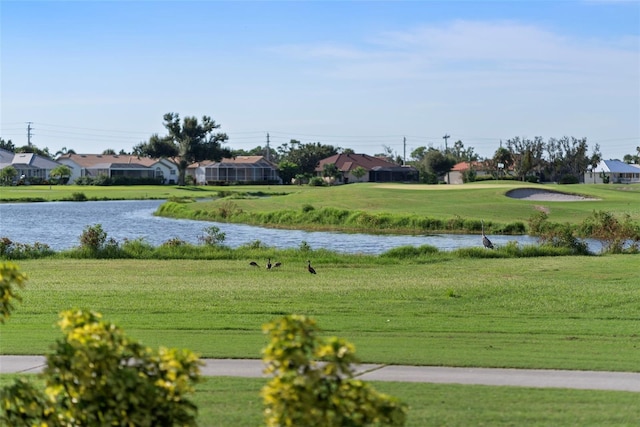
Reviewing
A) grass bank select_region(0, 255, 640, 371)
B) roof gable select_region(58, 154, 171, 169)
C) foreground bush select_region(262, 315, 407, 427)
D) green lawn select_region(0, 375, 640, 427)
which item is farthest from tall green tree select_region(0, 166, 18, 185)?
foreground bush select_region(262, 315, 407, 427)

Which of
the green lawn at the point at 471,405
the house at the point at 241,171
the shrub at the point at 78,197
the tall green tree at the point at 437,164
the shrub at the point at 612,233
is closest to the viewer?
the green lawn at the point at 471,405

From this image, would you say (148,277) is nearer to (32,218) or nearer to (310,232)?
(310,232)

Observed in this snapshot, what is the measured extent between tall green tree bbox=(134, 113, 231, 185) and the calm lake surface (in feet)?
192

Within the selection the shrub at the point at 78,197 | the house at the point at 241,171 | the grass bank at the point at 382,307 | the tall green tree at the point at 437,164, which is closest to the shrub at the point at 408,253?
the grass bank at the point at 382,307

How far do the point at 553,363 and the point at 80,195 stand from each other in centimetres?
8410

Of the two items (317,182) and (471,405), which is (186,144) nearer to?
(317,182)

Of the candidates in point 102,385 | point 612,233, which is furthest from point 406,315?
point 612,233

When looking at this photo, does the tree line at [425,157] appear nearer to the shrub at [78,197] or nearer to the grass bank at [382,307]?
the shrub at [78,197]

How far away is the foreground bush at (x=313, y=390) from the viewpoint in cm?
595

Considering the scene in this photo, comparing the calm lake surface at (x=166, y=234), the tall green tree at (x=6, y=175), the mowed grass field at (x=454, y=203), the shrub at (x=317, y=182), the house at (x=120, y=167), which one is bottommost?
the calm lake surface at (x=166, y=234)

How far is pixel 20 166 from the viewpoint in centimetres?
13112

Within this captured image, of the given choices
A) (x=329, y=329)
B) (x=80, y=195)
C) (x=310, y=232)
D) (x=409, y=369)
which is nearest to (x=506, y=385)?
(x=409, y=369)

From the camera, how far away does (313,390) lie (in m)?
5.98

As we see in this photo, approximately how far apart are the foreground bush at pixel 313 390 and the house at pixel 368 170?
118975 mm
